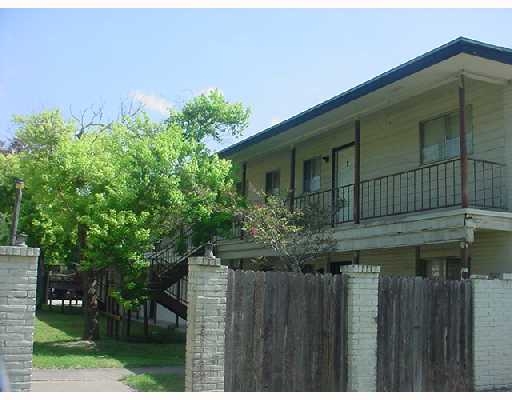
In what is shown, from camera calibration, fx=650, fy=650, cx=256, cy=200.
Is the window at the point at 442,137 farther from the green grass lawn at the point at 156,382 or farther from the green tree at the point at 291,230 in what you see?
the green grass lawn at the point at 156,382

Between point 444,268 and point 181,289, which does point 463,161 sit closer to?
point 444,268

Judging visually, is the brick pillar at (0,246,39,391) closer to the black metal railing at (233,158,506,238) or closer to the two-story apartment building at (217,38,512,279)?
the two-story apartment building at (217,38,512,279)

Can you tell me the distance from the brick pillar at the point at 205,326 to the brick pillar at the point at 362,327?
196 cm

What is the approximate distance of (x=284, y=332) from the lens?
8.84 meters

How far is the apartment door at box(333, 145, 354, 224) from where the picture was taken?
17.2 metres

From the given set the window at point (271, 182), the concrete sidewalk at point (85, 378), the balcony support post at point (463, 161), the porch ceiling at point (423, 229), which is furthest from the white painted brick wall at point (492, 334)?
the window at point (271, 182)

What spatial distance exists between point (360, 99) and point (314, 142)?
518 cm

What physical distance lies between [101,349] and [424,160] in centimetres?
859

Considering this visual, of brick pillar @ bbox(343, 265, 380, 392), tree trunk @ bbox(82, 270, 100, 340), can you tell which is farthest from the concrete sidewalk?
tree trunk @ bbox(82, 270, 100, 340)

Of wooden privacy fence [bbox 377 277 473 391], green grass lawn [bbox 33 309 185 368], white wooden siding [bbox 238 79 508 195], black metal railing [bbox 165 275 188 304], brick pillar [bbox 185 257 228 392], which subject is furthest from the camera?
black metal railing [bbox 165 275 188 304]

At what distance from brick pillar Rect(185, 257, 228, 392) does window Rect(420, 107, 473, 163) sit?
7592 mm

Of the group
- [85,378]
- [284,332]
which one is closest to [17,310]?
[284,332]

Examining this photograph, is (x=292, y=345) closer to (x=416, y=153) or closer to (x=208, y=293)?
(x=208, y=293)

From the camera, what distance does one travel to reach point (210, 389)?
8133 mm
